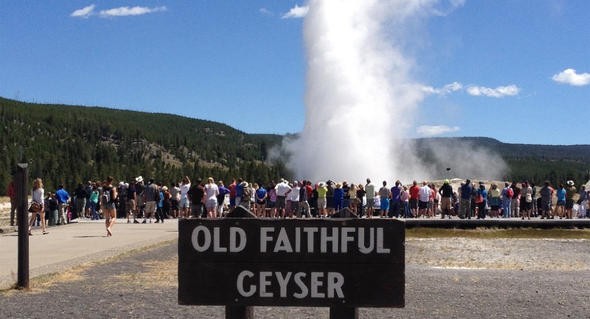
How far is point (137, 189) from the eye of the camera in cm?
2530

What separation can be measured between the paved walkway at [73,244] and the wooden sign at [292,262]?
582cm

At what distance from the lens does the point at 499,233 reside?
21938 mm

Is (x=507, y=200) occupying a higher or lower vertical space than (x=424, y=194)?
lower

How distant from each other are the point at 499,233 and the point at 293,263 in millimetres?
18251

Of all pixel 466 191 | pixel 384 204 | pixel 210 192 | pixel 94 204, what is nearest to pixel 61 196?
pixel 94 204

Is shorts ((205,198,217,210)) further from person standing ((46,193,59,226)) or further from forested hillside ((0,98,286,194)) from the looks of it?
forested hillside ((0,98,286,194))

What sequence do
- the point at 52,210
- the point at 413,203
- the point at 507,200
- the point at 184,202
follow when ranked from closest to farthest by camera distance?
the point at 52,210 < the point at 184,202 < the point at 413,203 < the point at 507,200

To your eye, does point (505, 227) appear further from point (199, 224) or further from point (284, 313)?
point (199, 224)

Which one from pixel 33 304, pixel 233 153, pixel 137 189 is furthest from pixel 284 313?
pixel 233 153

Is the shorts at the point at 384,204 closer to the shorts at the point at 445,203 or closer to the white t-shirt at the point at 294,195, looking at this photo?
the shorts at the point at 445,203

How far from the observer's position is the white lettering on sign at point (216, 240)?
186 inches

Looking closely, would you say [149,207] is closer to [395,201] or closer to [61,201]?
[61,201]

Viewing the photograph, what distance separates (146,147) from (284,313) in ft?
548

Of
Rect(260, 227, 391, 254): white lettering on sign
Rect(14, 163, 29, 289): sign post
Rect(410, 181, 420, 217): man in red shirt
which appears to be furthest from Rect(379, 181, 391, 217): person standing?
Rect(260, 227, 391, 254): white lettering on sign
